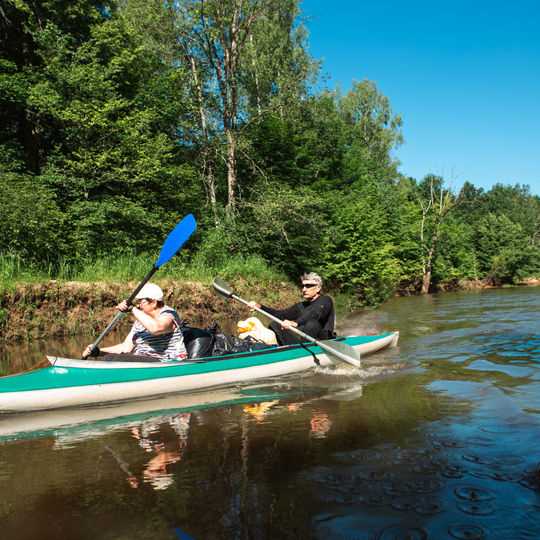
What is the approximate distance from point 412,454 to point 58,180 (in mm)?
12361

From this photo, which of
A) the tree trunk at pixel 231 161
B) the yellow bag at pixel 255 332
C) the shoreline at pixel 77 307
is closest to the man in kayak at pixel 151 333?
the yellow bag at pixel 255 332

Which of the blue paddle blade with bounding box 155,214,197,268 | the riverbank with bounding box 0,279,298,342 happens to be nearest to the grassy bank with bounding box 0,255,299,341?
the riverbank with bounding box 0,279,298,342

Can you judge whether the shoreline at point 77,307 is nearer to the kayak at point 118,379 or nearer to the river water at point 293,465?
the kayak at point 118,379

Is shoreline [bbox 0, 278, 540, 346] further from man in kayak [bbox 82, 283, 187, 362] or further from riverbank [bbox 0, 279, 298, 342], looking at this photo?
man in kayak [bbox 82, 283, 187, 362]

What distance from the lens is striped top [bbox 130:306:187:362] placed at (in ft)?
18.3

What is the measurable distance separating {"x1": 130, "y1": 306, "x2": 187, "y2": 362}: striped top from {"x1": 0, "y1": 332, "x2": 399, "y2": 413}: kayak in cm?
22

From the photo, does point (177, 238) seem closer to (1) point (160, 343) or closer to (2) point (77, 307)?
(1) point (160, 343)

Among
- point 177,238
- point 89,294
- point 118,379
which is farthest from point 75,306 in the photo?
point 118,379

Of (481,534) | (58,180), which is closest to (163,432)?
(481,534)

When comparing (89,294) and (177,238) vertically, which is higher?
(177,238)

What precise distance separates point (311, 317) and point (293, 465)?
3772 mm

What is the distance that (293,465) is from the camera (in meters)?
3.38

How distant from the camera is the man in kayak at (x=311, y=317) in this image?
7023 mm

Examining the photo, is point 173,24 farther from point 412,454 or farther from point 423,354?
point 412,454
